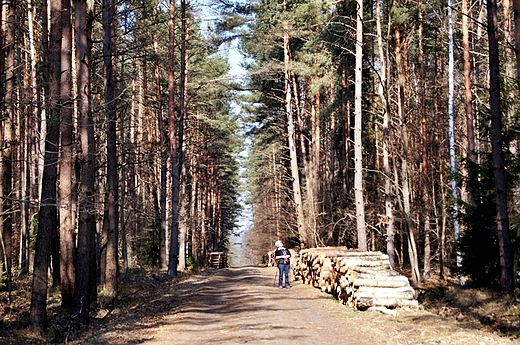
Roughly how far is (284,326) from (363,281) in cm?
288

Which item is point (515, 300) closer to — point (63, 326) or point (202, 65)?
point (63, 326)

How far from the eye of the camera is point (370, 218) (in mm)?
28719

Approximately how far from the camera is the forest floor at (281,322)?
9281 millimetres

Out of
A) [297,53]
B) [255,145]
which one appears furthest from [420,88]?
[255,145]

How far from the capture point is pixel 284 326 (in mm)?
10398

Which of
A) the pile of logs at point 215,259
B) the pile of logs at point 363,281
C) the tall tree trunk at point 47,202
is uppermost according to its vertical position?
the tall tree trunk at point 47,202

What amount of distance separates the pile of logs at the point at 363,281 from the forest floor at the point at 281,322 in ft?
0.98

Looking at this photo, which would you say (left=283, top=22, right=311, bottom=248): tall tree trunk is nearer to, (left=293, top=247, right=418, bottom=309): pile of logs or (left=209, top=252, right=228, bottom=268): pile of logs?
(left=293, top=247, right=418, bottom=309): pile of logs

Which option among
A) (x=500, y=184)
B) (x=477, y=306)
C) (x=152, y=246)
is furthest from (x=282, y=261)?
(x=152, y=246)

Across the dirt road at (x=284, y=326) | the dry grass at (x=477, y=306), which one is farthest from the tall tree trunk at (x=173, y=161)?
the dry grass at (x=477, y=306)

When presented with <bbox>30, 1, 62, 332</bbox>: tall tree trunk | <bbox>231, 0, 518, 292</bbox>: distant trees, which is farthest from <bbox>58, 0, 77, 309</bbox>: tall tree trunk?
<bbox>231, 0, 518, 292</bbox>: distant trees

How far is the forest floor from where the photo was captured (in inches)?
365

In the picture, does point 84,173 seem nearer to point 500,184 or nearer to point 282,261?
point 282,261

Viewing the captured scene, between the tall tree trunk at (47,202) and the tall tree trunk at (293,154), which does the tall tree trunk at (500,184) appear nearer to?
the tall tree trunk at (47,202)
